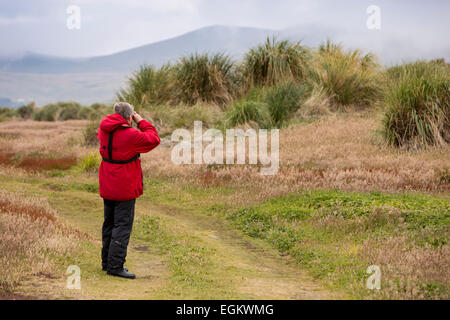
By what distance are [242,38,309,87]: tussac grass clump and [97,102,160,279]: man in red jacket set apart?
17.9 metres

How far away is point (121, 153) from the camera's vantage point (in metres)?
6.12

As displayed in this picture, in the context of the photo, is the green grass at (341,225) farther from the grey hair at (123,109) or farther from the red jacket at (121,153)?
the grey hair at (123,109)

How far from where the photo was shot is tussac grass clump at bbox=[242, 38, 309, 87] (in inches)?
943

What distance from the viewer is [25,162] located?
56.9 feet

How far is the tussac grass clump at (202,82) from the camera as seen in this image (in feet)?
80.2

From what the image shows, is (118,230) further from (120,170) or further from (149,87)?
(149,87)

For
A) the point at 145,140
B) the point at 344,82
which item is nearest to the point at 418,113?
the point at 344,82

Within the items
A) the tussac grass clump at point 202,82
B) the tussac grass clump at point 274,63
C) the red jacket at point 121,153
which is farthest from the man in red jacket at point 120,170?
the tussac grass clump at point 274,63

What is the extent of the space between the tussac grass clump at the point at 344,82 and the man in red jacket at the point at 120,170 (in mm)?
16937

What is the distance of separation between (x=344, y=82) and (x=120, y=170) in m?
17.9

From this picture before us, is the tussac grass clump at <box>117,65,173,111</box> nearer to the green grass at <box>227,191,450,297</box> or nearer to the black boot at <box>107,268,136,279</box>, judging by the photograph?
the green grass at <box>227,191,450,297</box>
